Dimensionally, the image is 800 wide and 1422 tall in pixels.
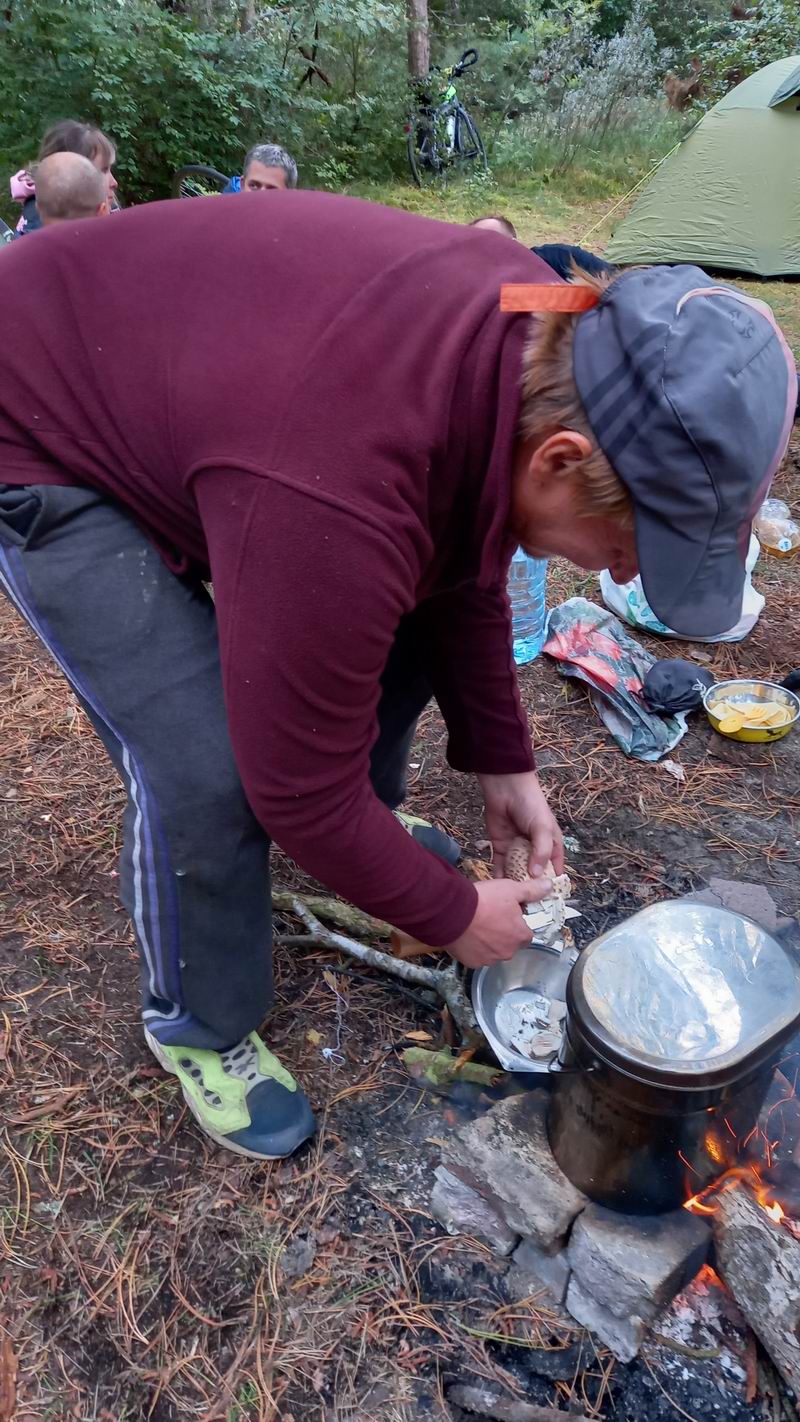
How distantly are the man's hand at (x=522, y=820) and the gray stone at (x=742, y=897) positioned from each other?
54cm

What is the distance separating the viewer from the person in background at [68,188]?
12.8 ft

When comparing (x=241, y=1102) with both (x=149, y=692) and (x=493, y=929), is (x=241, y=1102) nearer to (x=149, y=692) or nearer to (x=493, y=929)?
(x=493, y=929)

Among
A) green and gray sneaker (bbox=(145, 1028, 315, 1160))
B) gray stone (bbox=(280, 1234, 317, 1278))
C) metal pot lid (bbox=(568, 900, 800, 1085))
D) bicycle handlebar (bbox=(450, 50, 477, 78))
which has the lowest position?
gray stone (bbox=(280, 1234, 317, 1278))

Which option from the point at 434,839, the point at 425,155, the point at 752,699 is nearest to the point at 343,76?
the point at 425,155

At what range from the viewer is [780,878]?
235 centimetres

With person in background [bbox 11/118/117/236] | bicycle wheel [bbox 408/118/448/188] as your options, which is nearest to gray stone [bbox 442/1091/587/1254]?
person in background [bbox 11/118/117/236]

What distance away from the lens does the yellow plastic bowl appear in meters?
2.77

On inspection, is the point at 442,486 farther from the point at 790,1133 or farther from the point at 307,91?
the point at 307,91

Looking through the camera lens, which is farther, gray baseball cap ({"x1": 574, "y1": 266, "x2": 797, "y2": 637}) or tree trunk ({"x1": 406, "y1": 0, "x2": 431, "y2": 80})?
tree trunk ({"x1": 406, "y1": 0, "x2": 431, "y2": 80})

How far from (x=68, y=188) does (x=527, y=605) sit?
2806 mm

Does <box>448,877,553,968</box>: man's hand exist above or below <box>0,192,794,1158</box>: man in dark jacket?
below

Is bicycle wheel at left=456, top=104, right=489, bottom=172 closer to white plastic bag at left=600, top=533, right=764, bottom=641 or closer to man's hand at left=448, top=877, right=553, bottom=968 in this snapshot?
white plastic bag at left=600, top=533, right=764, bottom=641

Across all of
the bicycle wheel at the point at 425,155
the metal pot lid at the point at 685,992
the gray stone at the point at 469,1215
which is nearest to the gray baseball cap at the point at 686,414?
the metal pot lid at the point at 685,992

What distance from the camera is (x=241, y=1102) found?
1.66 m
